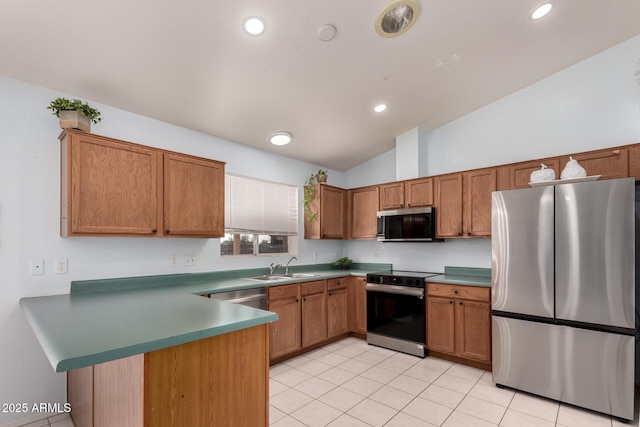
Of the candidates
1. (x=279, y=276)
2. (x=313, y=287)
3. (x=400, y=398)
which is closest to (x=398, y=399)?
(x=400, y=398)

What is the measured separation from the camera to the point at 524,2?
91.7 inches

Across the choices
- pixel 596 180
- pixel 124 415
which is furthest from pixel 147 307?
pixel 596 180

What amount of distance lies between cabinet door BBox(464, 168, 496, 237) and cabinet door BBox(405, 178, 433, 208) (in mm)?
448

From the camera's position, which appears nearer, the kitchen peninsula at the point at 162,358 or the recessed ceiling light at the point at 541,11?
the kitchen peninsula at the point at 162,358

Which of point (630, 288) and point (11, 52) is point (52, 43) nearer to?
point (11, 52)

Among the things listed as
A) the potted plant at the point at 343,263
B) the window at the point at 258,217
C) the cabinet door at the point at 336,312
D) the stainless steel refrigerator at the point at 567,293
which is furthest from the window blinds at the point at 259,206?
the stainless steel refrigerator at the point at 567,293

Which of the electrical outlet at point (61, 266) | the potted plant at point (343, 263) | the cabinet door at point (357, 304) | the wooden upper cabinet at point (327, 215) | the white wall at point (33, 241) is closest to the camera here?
the white wall at point (33, 241)

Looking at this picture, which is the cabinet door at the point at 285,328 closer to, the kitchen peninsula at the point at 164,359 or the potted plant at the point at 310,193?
the potted plant at the point at 310,193

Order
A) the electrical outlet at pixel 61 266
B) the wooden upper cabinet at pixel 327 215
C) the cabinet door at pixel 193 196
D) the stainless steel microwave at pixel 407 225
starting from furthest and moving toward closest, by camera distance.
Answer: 1. the wooden upper cabinet at pixel 327 215
2. the stainless steel microwave at pixel 407 225
3. the cabinet door at pixel 193 196
4. the electrical outlet at pixel 61 266

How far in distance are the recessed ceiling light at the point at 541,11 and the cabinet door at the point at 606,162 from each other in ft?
4.20

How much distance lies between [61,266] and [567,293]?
13.3 ft

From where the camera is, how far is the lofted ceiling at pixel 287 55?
6.57 feet

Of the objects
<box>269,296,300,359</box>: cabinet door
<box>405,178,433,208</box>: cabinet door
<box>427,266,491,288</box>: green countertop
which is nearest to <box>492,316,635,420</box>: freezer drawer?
<box>427,266,491,288</box>: green countertop

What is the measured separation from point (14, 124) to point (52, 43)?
2.53 feet
